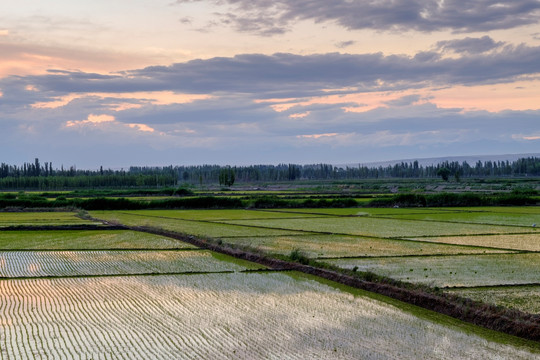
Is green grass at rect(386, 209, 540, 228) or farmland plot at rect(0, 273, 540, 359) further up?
farmland plot at rect(0, 273, 540, 359)

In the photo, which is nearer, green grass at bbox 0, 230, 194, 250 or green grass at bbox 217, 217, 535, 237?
green grass at bbox 0, 230, 194, 250

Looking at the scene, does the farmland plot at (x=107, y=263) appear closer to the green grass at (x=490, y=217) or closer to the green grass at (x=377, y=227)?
the green grass at (x=377, y=227)

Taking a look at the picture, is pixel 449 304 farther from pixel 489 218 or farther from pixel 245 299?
pixel 489 218

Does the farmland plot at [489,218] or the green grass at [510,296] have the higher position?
the green grass at [510,296]

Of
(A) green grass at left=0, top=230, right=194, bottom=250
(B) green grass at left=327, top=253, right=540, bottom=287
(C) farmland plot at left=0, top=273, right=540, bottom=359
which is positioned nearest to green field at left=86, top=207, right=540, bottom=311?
(B) green grass at left=327, top=253, right=540, bottom=287

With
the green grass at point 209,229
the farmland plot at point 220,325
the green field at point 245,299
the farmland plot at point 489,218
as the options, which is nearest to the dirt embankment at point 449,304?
the green field at point 245,299

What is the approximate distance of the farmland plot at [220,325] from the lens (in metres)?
10.8

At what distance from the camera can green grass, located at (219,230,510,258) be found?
23.8 meters

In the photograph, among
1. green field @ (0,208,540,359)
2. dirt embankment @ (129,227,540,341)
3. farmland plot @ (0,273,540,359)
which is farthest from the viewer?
dirt embankment @ (129,227,540,341)

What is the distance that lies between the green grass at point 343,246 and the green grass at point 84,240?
12.4 ft

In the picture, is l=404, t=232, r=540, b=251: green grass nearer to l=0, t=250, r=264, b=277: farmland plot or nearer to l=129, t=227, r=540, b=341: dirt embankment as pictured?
l=129, t=227, r=540, b=341: dirt embankment

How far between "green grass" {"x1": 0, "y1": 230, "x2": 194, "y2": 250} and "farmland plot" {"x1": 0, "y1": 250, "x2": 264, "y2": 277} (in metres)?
1.94

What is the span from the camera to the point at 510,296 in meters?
14.7

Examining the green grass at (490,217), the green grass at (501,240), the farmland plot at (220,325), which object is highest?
the farmland plot at (220,325)
